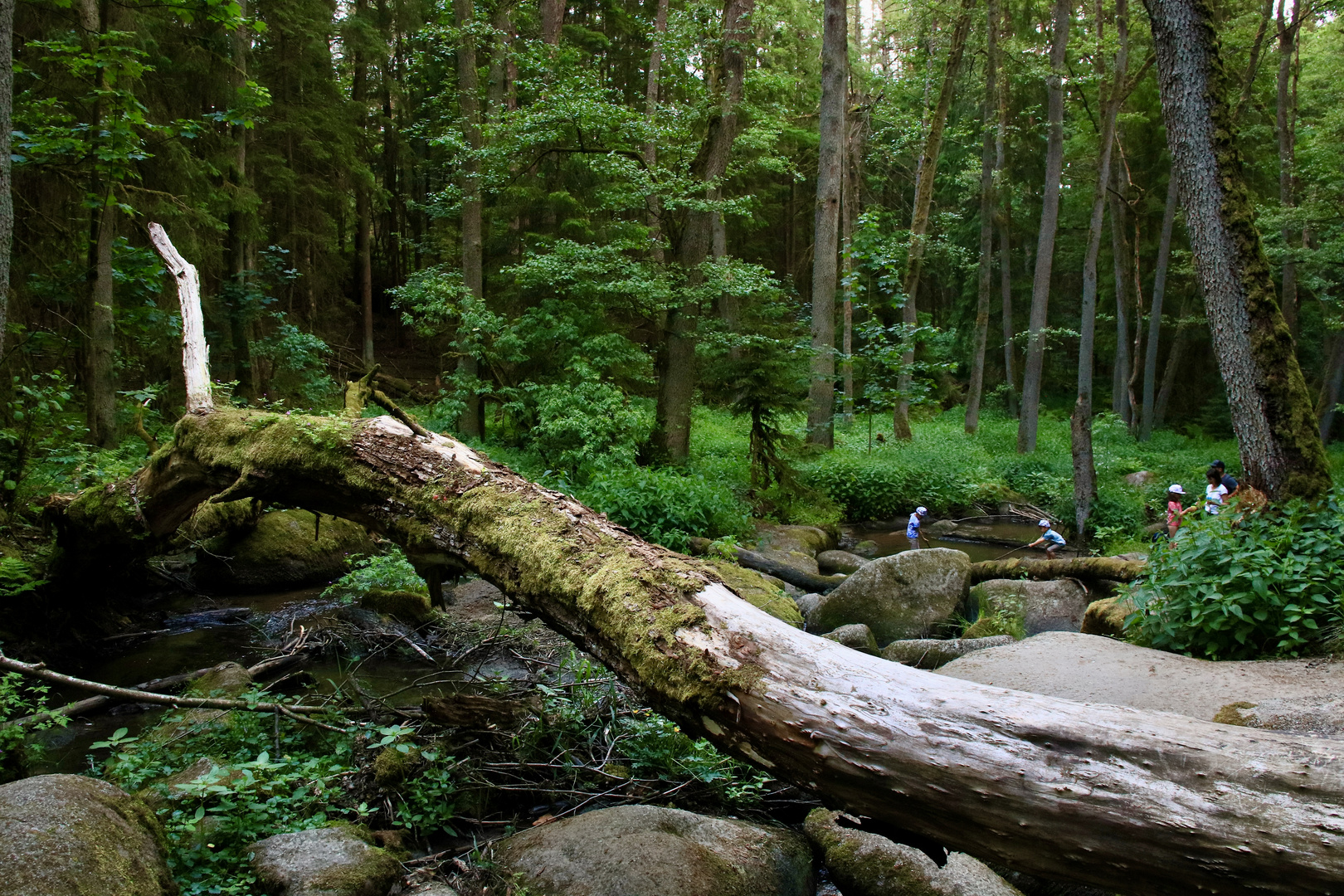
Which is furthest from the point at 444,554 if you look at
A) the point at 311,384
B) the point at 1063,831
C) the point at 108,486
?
the point at 311,384

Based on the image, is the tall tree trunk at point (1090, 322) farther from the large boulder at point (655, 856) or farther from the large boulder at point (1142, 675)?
the large boulder at point (655, 856)

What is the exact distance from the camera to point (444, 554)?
4.48m

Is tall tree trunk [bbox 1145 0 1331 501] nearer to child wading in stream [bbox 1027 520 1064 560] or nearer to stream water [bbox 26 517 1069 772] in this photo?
child wading in stream [bbox 1027 520 1064 560]

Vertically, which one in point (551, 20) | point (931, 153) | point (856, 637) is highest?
point (551, 20)

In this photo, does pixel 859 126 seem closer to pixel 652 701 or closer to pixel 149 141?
pixel 149 141

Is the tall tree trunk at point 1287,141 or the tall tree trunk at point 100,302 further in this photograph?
the tall tree trunk at point 1287,141

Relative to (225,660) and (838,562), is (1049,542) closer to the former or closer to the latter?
(838,562)

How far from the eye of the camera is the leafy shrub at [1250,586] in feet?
17.3

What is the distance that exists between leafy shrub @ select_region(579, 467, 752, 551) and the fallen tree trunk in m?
6.27

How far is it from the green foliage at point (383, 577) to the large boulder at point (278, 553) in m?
1.64

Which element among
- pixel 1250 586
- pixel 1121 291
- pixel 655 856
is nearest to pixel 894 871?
pixel 655 856

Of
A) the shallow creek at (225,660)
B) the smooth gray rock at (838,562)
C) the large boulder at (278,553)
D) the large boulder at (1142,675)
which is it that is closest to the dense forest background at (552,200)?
the large boulder at (278,553)

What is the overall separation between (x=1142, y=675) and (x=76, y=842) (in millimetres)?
5750

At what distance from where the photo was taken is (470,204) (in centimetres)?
1496
